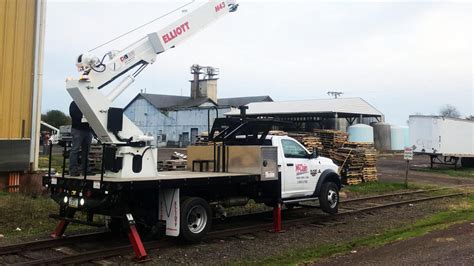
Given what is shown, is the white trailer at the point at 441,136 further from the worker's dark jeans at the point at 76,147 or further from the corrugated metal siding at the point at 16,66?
the worker's dark jeans at the point at 76,147

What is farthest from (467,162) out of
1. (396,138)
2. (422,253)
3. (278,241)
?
(422,253)

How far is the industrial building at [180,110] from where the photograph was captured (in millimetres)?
61938

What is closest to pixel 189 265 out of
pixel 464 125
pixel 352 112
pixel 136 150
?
pixel 136 150

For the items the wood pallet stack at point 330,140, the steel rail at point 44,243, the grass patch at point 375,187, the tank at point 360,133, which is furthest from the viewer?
the tank at point 360,133

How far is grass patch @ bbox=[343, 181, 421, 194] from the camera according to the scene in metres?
20.3

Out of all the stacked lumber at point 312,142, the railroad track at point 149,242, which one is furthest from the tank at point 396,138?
the railroad track at point 149,242

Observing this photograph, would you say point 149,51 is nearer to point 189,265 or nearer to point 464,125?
point 189,265

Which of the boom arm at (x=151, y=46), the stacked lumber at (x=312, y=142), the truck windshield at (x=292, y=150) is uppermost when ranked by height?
the boom arm at (x=151, y=46)

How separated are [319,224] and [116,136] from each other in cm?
558

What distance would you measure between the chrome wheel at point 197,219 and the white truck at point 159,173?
19mm

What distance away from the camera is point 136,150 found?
902cm

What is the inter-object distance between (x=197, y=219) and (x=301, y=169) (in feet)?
11.4

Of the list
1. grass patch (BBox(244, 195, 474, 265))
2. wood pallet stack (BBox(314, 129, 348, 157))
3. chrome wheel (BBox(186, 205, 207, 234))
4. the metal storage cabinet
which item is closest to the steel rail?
chrome wheel (BBox(186, 205, 207, 234))

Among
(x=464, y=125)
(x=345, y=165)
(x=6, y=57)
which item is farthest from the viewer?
(x=464, y=125)
